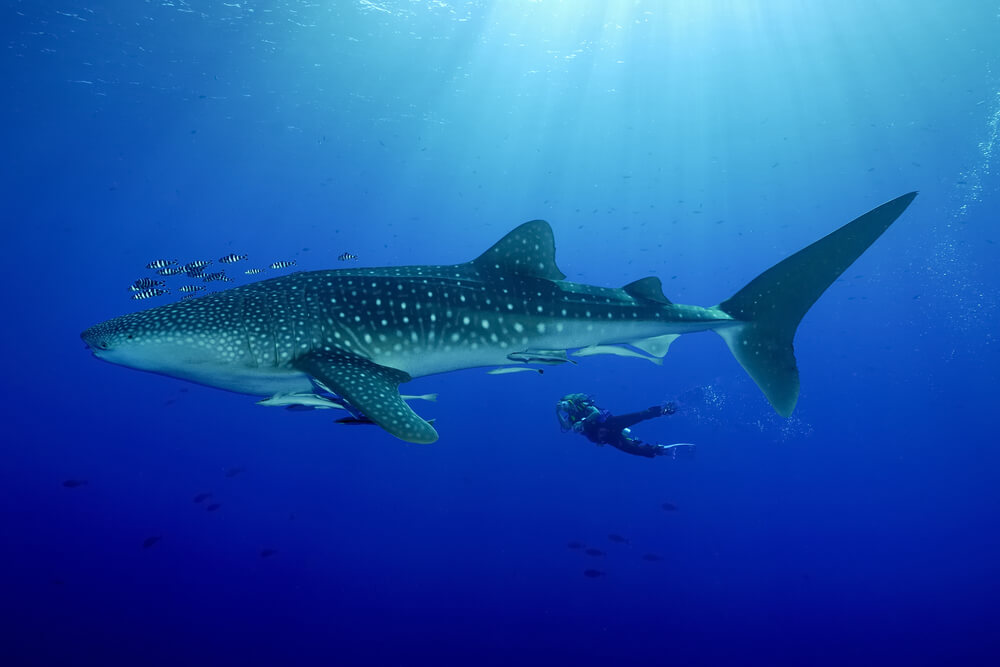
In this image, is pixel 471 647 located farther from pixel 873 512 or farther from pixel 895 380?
pixel 895 380

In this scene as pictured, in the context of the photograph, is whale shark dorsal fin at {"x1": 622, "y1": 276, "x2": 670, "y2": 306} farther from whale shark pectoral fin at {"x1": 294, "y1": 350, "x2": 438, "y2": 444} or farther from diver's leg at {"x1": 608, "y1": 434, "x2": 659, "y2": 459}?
diver's leg at {"x1": 608, "y1": 434, "x2": 659, "y2": 459}

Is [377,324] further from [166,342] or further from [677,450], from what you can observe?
[677,450]

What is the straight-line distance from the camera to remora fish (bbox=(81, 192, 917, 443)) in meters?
4.17

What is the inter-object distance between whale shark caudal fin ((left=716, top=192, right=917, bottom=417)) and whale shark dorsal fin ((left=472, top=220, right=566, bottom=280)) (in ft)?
6.80


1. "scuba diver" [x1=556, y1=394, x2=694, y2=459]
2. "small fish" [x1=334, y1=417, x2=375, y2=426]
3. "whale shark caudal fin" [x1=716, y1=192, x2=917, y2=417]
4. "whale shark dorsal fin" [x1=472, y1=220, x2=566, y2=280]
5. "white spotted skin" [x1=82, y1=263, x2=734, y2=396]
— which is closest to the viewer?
"small fish" [x1=334, y1=417, x2=375, y2=426]

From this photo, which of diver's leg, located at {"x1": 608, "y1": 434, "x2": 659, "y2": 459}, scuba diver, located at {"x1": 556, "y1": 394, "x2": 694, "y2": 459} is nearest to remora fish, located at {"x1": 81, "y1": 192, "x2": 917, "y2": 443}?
scuba diver, located at {"x1": 556, "y1": 394, "x2": 694, "y2": 459}

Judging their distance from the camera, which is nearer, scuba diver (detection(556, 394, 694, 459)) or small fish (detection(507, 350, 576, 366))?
small fish (detection(507, 350, 576, 366))

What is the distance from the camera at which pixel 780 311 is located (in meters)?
5.52

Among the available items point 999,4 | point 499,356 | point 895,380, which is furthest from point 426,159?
point 895,380

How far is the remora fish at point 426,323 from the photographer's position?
4.17 metres

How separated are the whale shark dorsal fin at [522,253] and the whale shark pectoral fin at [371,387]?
1566 mm

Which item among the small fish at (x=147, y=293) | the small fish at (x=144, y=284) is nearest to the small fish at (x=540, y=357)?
the small fish at (x=147, y=293)

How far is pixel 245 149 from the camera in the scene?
3738cm

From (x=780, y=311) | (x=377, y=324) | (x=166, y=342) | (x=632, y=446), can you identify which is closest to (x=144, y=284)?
(x=166, y=342)
